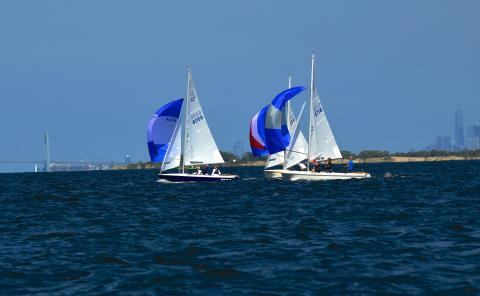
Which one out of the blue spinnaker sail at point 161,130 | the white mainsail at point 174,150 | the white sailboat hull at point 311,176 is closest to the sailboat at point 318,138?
the white sailboat hull at point 311,176

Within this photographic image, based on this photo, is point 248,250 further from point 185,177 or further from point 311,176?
point 185,177

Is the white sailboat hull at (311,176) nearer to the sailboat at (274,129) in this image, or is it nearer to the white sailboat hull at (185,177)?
the sailboat at (274,129)

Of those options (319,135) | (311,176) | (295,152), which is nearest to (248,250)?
(311,176)

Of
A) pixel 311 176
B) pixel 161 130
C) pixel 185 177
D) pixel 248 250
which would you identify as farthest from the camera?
pixel 161 130

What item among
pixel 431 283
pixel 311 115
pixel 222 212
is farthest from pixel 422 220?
pixel 311 115

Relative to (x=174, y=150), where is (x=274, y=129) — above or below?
above

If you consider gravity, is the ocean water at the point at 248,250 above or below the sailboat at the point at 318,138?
below

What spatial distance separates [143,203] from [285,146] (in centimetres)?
2372

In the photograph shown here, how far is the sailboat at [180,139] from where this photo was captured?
55062 millimetres

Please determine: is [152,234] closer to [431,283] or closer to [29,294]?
[29,294]

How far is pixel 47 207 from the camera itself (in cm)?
3750

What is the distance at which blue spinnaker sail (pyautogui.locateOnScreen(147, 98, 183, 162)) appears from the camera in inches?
2163

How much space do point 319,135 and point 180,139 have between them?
10.6 meters

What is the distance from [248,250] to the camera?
19.6m
